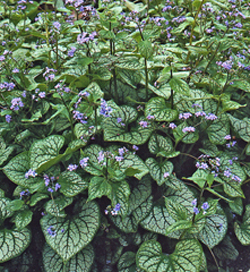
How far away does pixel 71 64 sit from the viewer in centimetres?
261

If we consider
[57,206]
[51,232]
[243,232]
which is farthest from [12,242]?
[243,232]

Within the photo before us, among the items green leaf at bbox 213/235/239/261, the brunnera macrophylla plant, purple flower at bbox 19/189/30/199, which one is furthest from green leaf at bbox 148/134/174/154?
purple flower at bbox 19/189/30/199

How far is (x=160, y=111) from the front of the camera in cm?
245

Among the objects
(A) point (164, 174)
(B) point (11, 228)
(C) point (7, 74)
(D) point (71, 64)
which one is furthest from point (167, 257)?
(C) point (7, 74)

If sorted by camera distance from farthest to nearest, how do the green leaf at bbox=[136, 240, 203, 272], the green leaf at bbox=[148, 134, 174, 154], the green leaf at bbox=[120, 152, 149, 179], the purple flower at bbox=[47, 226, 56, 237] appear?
the green leaf at bbox=[148, 134, 174, 154] → the green leaf at bbox=[120, 152, 149, 179] → the purple flower at bbox=[47, 226, 56, 237] → the green leaf at bbox=[136, 240, 203, 272]

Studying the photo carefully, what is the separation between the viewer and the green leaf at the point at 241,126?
2748 mm

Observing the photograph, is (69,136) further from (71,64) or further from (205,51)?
(205,51)

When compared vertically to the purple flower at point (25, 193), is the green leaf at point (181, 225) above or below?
above

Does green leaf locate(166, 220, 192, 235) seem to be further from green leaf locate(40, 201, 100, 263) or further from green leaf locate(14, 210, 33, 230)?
green leaf locate(14, 210, 33, 230)

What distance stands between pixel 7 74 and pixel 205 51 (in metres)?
1.85

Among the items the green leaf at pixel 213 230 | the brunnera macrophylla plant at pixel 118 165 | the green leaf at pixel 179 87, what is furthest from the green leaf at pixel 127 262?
the green leaf at pixel 179 87

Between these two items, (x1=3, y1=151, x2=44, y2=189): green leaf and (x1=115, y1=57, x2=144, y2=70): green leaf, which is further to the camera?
(x1=115, y1=57, x2=144, y2=70): green leaf

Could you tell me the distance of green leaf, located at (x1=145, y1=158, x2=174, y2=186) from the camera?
2350 mm

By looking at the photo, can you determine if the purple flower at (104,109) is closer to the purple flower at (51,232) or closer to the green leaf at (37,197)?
the green leaf at (37,197)
